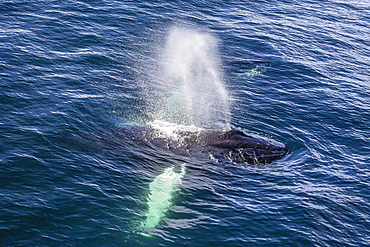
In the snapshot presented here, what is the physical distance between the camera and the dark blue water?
25.3 meters

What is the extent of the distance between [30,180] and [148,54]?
2093 centimetres

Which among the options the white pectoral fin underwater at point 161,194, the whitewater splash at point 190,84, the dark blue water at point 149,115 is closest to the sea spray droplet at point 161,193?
the white pectoral fin underwater at point 161,194

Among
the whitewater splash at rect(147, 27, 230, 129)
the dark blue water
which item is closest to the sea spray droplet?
the dark blue water

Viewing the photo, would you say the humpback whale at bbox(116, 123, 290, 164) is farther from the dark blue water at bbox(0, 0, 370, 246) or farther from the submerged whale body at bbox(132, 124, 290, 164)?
the dark blue water at bbox(0, 0, 370, 246)

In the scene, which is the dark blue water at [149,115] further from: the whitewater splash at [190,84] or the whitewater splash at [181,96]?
the whitewater splash at [190,84]

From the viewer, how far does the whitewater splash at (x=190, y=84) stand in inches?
1422

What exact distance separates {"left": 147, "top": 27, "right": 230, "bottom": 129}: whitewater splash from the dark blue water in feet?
2.92

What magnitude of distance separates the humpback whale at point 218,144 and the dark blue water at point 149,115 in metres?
0.67

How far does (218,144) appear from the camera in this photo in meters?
31.2

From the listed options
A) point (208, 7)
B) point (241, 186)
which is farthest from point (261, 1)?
point (241, 186)

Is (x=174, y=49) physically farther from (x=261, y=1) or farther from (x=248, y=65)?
(x=261, y=1)

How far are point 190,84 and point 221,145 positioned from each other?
457 inches

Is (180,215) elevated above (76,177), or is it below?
below

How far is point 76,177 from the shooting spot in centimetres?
2817
